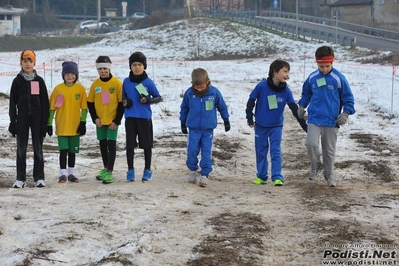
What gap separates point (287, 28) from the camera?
189 feet

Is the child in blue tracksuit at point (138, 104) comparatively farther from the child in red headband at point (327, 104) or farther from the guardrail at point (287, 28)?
the guardrail at point (287, 28)

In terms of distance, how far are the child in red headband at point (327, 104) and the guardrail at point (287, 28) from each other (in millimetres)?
35933

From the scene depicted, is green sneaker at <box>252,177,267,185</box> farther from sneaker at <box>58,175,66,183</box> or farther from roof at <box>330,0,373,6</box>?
roof at <box>330,0,373,6</box>

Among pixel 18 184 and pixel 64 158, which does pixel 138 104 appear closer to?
pixel 64 158

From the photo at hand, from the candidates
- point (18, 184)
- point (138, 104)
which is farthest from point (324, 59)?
point (18, 184)

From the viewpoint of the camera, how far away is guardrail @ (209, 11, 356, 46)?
1897 inches

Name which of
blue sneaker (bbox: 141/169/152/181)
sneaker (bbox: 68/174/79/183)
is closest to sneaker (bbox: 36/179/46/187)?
sneaker (bbox: 68/174/79/183)

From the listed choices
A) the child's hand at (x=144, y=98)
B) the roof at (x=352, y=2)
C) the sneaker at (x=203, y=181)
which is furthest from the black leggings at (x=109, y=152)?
the roof at (x=352, y=2)

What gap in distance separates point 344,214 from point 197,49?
1851 inches

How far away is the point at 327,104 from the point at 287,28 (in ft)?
162

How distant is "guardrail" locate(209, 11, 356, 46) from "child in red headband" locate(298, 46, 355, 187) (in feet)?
118

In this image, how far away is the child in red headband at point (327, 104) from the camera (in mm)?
9000

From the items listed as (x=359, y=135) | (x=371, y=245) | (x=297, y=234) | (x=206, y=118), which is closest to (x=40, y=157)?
(x=206, y=118)

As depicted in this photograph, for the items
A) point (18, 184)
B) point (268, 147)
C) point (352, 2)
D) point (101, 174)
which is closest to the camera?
point (18, 184)
